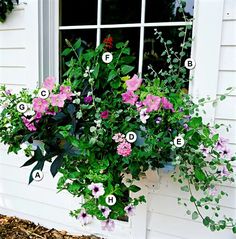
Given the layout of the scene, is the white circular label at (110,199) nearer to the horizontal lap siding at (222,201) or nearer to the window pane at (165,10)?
the horizontal lap siding at (222,201)

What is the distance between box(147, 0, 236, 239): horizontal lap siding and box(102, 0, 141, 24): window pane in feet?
1.84

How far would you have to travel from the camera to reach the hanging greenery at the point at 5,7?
1.93 meters

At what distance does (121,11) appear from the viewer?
73.8 inches

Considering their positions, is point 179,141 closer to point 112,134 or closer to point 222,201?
point 112,134

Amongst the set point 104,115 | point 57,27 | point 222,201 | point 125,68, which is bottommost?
point 222,201

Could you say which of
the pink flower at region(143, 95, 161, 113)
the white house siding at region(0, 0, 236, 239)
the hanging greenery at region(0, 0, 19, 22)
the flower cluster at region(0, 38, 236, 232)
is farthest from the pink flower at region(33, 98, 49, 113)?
the hanging greenery at region(0, 0, 19, 22)

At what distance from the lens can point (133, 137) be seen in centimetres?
134

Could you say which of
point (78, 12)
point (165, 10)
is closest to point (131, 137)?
point (165, 10)

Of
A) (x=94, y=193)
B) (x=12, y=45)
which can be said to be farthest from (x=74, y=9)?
(x=94, y=193)

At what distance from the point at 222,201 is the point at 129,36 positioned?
3.68 feet

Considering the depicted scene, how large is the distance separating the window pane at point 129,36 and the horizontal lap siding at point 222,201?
0.53m

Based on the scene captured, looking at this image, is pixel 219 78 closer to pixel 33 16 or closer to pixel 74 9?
pixel 74 9

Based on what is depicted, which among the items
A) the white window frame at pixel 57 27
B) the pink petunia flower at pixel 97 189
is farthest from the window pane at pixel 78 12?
the pink petunia flower at pixel 97 189

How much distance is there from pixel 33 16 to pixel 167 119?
117cm
